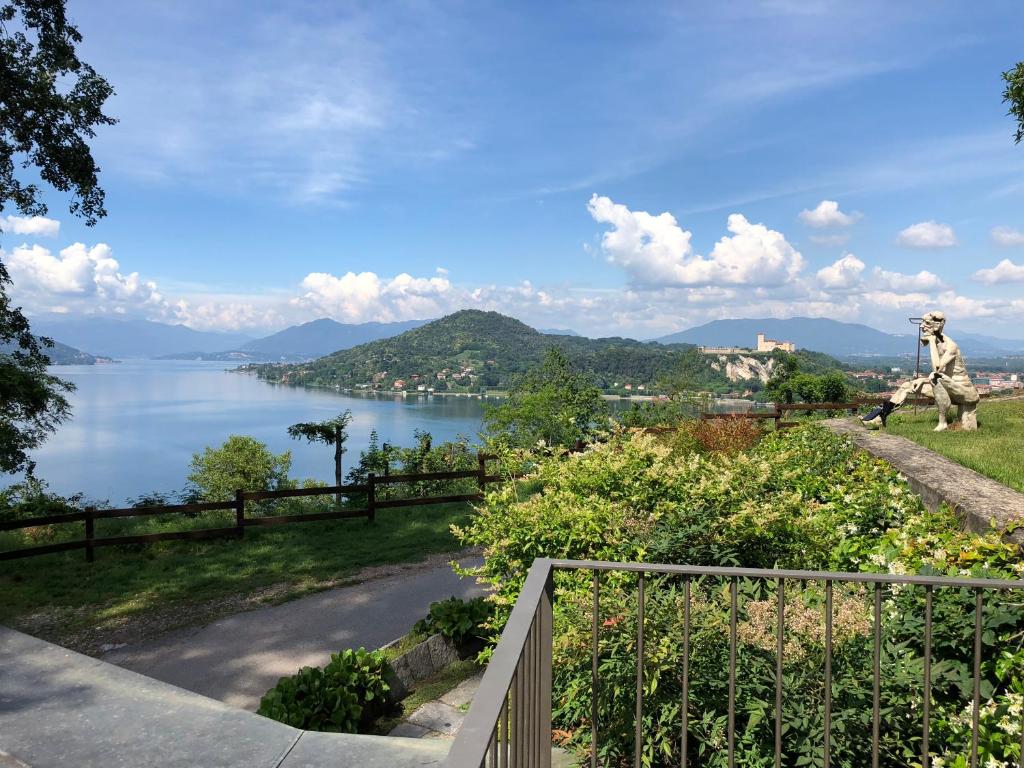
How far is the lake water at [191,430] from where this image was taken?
50344 mm

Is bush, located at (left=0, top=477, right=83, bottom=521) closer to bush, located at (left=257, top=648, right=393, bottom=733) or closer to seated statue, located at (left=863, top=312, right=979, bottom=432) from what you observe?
bush, located at (left=257, top=648, right=393, bottom=733)

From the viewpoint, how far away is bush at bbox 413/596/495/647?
19.1 feet

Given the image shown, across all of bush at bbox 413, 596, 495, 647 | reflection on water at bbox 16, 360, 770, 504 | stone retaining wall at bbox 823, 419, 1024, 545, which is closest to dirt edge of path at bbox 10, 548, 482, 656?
bush at bbox 413, 596, 495, 647

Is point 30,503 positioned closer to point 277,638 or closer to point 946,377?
point 277,638

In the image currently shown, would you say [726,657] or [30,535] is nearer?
[726,657]

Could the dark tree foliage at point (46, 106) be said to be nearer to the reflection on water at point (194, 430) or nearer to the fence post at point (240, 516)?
the fence post at point (240, 516)

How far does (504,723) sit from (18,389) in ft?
35.0

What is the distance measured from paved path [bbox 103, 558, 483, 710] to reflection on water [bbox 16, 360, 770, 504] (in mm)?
21490

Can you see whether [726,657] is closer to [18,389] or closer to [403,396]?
[18,389]

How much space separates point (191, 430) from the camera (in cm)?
7738

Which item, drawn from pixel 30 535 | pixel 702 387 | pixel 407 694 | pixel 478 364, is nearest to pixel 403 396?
pixel 478 364

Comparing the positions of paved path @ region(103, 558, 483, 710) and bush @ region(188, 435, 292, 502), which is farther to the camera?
bush @ region(188, 435, 292, 502)

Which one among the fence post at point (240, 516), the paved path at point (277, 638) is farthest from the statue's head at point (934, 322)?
the fence post at point (240, 516)

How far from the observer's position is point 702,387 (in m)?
19.0
